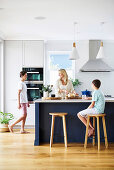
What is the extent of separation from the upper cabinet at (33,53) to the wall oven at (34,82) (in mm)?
142

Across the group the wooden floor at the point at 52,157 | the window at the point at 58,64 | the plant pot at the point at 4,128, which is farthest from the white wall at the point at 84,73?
the wooden floor at the point at 52,157

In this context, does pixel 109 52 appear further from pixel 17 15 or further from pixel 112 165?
pixel 112 165

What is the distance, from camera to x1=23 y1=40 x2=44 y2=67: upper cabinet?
7.11 meters

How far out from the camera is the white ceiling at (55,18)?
445 cm

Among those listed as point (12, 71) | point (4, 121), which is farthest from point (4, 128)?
point (12, 71)

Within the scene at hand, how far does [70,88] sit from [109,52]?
8.35 ft

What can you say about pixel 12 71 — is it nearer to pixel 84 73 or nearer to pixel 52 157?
pixel 84 73

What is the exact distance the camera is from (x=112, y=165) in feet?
11.1

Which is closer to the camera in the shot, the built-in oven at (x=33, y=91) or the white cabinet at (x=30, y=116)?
the white cabinet at (x=30, y=116)

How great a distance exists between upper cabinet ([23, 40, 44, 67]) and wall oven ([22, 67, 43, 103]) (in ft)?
0.47

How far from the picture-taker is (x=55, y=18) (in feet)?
17.6

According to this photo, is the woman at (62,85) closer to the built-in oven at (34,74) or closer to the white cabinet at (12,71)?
the built-in oven at (34,74)

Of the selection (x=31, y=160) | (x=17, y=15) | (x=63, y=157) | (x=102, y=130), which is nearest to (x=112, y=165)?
(x=63, y=157)

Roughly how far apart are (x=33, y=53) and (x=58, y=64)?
838 millimetres
